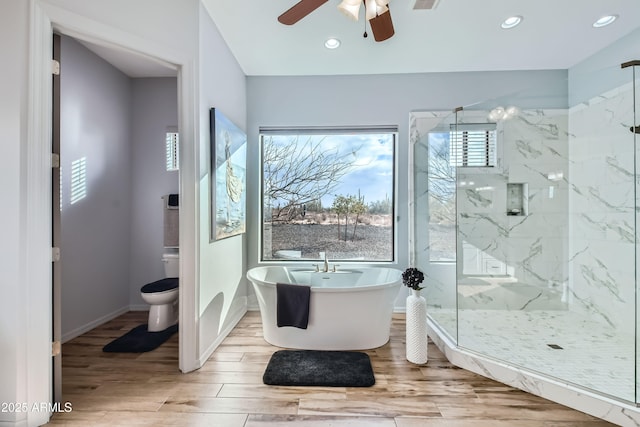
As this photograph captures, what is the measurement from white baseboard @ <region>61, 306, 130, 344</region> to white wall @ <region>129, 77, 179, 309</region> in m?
0.44

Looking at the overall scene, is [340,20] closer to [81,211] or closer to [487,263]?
[487,263]

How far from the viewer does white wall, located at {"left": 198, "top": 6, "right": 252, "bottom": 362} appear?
2.40 meters

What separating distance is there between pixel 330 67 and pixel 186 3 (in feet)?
5.29

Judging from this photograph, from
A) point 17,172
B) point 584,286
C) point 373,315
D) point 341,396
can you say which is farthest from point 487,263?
point 17,172

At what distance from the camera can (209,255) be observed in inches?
100

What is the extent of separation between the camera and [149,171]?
3582 millimetres

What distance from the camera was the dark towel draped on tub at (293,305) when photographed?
100 inches

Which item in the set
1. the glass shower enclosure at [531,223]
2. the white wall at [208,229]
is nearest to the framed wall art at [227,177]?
the white wall at [208,229]

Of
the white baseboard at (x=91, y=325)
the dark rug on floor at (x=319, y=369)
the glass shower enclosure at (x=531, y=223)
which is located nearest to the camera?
the dark rug on floor at (x=319, y=369)

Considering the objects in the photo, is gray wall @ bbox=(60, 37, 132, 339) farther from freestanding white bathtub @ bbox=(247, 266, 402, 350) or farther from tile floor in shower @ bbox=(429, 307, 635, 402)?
tile floor in shower @ bbox=(429, 307, 635, 402)

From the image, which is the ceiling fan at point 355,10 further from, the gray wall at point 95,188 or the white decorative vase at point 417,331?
the gray wall at point 95,188

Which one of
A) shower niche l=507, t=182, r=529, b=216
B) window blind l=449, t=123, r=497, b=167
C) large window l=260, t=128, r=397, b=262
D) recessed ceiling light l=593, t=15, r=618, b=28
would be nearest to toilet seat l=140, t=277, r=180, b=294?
large window l=260, t=128, r=397, b=262

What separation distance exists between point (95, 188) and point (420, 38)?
361 cm

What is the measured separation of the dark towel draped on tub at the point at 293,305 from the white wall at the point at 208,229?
59cm
